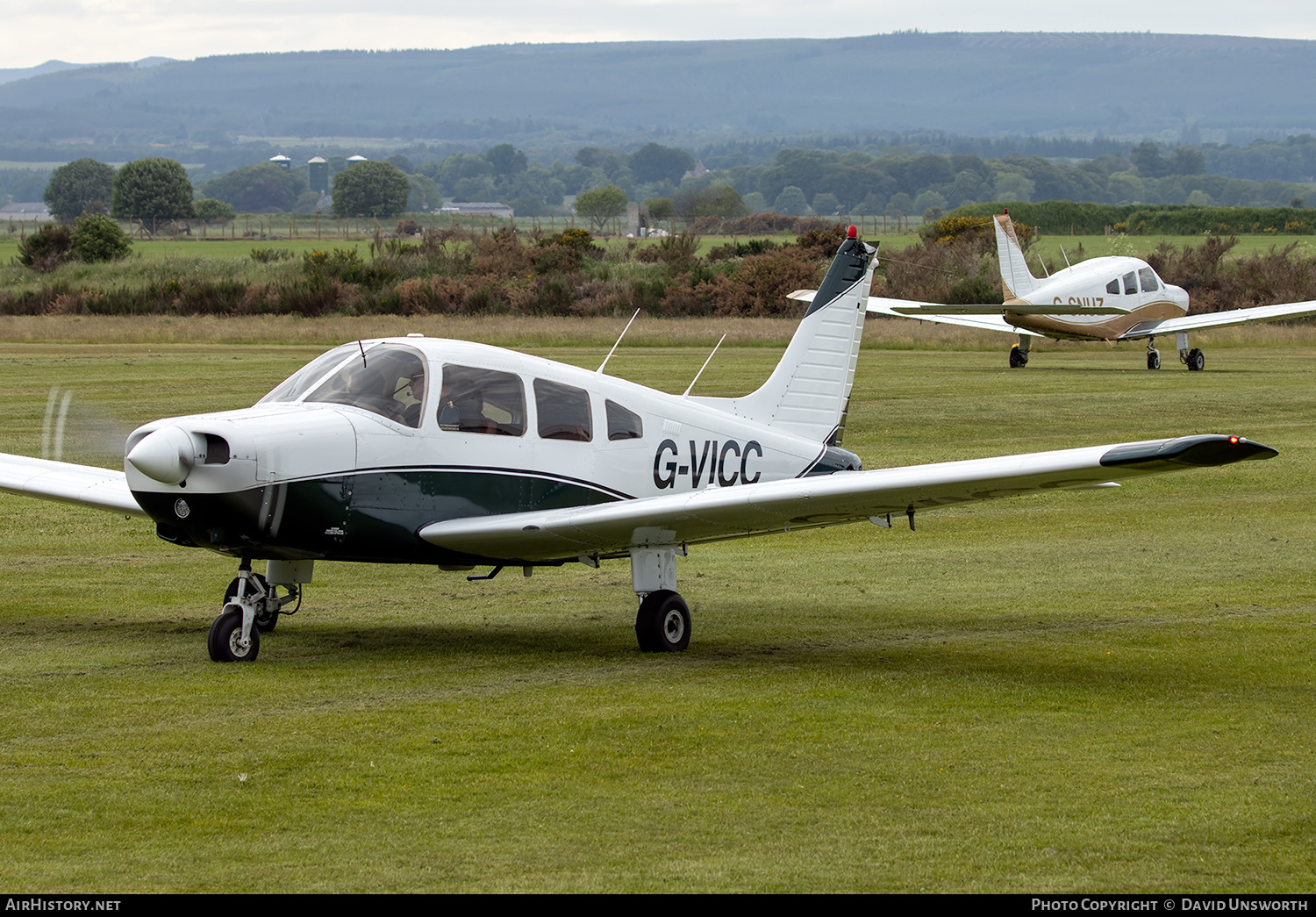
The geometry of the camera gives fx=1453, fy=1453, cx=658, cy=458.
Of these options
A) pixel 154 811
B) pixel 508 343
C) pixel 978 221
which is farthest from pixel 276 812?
pixel 978 221

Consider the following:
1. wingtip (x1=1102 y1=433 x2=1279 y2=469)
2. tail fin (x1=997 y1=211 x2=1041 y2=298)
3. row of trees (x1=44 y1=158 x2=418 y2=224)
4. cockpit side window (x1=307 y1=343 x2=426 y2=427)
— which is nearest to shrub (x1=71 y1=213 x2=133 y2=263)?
row of trees (x1=44 y1=158 x2=418 y2=224)

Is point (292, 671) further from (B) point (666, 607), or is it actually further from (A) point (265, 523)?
(B) point (666, 607)

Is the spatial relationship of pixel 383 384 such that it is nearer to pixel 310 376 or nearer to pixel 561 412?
pixel 310 376

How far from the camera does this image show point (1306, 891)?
18.2ft

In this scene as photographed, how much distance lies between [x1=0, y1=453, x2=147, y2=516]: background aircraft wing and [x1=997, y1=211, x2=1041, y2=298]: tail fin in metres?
28.7

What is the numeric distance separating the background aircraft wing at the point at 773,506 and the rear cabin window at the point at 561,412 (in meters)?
0.58

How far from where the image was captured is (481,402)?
1038 centimetres

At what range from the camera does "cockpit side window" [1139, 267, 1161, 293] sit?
1527 inches

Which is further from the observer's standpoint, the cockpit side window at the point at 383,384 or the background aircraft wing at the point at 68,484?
A: the background aircraft wing at the point at 68,484

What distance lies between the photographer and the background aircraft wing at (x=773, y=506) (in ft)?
28.4

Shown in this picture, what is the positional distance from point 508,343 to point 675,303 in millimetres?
16844

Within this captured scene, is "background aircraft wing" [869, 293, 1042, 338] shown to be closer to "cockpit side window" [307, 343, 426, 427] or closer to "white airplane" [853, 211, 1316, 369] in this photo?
"white airplane" [853, 211, 1316, 369]

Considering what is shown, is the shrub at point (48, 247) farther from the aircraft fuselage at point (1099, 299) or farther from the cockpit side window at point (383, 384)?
the cockpit side window at point (383, 384)

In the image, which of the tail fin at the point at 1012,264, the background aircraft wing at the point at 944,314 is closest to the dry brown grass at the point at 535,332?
the background aircraft wing at the point at 944,314
